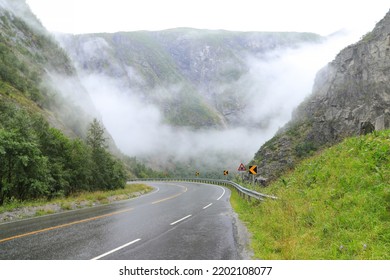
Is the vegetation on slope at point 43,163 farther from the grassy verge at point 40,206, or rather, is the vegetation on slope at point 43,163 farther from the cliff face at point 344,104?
the cliff face at point 344,104

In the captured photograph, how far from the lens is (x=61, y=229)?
10.4 m

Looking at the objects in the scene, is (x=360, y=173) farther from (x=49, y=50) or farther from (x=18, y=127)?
(x=49, y=50)

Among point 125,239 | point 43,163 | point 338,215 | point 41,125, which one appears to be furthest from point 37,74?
point 338,215

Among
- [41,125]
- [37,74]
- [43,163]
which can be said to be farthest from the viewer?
[37,74]

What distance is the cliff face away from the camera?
6025 cm

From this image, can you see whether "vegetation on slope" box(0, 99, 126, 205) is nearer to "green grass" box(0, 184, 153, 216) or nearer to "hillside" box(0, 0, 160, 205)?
"hillside" box(0, 0, 160, 205)

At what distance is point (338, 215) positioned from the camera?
801 centimetres

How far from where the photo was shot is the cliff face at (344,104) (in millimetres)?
60250

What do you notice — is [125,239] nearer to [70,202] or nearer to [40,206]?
[40,206]

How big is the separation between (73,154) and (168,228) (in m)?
16.5

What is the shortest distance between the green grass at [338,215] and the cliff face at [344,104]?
4666cm

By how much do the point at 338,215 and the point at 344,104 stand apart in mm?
67145

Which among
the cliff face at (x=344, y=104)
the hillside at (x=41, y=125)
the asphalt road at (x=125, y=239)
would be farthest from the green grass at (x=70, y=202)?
the cliff face at (x=344, y=104)

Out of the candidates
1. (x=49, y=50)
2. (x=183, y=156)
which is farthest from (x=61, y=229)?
(x=183, y=156)
